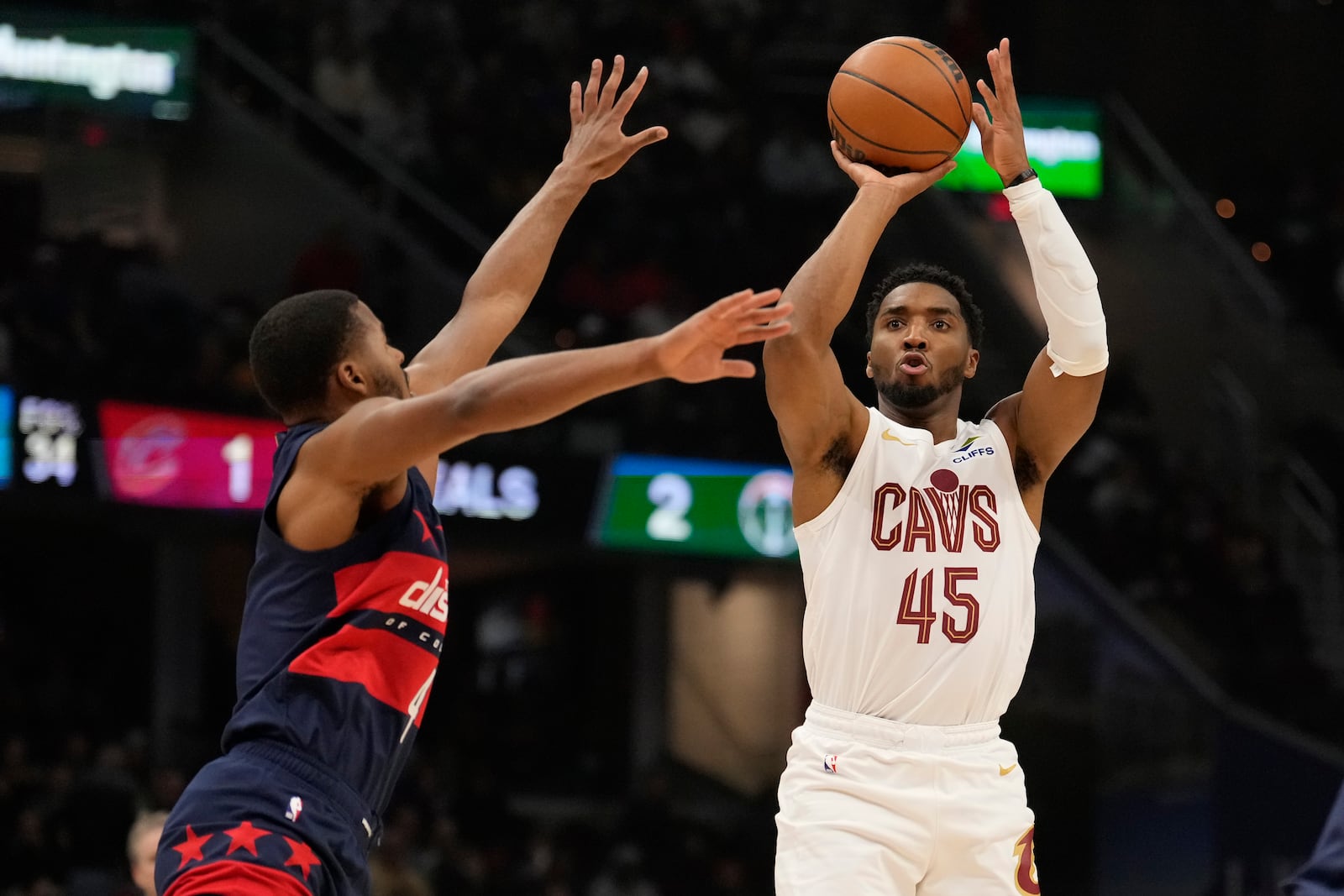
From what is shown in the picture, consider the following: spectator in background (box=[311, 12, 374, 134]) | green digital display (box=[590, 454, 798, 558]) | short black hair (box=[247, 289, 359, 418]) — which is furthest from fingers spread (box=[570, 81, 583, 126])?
spectator in background (box=[311, 12, 374, 134])

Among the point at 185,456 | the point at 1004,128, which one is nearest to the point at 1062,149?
the point at 185,456

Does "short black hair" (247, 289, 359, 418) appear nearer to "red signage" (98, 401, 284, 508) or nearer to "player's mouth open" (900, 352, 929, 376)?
"player's mouth open" (900, 352, 929, 376)

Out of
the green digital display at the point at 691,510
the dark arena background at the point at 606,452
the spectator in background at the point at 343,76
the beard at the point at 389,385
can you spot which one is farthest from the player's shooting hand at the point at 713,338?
the spectator in background at the point at 343,76

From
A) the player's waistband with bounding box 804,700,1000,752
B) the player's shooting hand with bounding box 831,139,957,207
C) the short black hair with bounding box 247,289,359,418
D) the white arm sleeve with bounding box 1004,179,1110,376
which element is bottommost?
the player's waistband with bounding box 804,700,1000,752

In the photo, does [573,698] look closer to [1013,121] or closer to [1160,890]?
[1160,890]

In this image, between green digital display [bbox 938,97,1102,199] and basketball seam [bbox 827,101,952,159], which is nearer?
basketball seam [bbox 827,101,952,159]

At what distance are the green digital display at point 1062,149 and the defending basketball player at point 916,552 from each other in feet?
45.7

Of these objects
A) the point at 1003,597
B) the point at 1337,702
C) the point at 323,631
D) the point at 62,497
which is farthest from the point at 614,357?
the point at 1337,702

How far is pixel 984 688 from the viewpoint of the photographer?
16.3ft

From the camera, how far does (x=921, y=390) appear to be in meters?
5.21

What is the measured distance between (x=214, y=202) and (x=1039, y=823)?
29.7 feet

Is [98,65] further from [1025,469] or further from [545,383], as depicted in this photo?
[545,383]

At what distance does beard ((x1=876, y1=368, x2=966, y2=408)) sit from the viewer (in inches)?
205

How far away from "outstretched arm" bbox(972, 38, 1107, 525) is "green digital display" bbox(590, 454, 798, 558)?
7.70 metres
